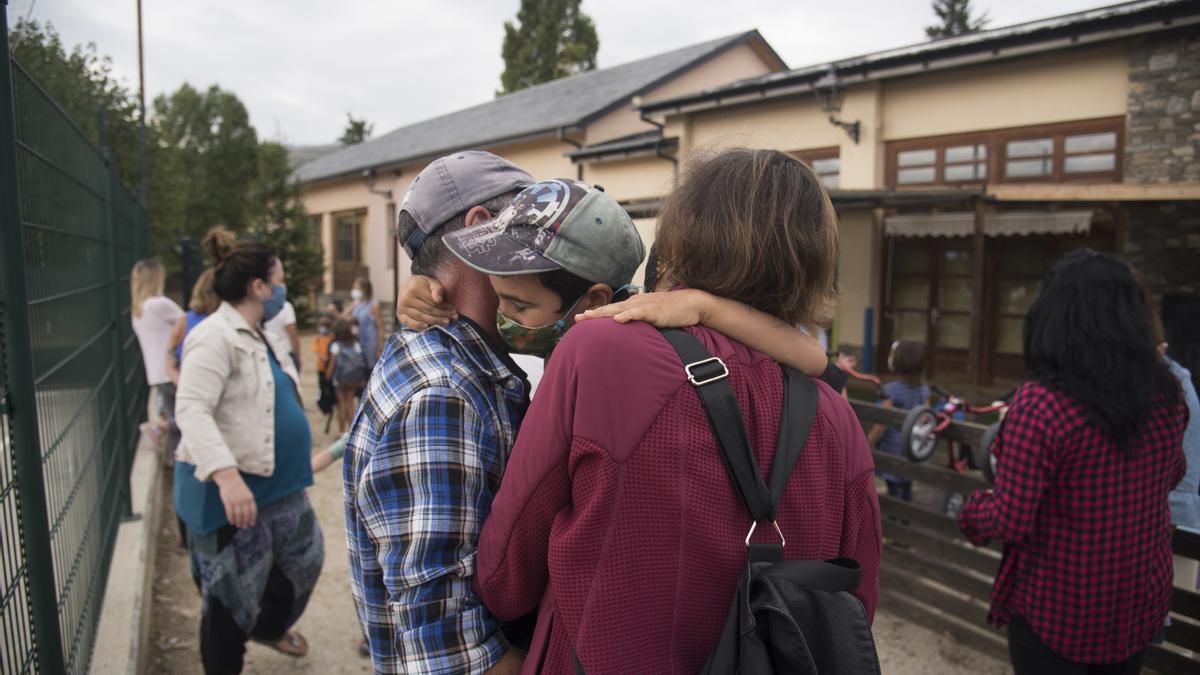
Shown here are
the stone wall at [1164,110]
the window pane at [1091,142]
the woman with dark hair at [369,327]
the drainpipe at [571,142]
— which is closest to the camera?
the stone wall at [1164,110]

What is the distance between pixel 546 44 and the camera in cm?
3456

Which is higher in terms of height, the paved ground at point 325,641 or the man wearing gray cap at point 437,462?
the man wearing gray cap at point 437,462

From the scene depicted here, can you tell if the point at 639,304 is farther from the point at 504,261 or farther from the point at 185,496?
the point at 185,496

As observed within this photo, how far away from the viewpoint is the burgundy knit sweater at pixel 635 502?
3.42 ft

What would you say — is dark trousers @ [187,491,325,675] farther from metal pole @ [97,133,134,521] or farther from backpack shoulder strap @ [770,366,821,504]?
backpack shoulder strap @ [770,366,821,504]

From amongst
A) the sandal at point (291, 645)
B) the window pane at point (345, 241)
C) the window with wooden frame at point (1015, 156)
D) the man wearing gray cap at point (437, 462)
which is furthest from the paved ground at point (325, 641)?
the window pane at point (345, 241)

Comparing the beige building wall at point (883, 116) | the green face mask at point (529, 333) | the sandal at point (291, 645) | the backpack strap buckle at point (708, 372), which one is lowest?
the sandal at point (291, 645)

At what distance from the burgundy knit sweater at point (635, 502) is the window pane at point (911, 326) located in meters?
11.1

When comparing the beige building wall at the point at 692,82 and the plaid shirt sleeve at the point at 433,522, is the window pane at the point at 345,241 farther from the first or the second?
the plaid shirt sleeve at the point at 433,522

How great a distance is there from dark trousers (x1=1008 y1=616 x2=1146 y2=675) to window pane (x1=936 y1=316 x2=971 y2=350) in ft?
31.2

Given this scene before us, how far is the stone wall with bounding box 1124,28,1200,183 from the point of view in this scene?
784 centimetres

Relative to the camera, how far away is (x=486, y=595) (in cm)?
121

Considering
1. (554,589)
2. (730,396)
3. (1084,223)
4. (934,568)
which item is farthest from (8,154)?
(1084,223)

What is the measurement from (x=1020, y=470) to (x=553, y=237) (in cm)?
170
